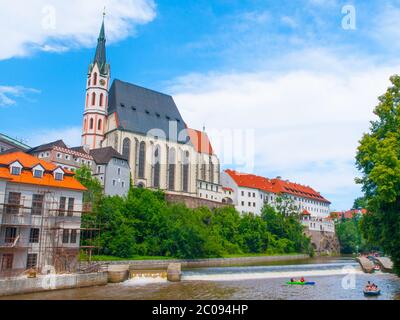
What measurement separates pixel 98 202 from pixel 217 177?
176 ft

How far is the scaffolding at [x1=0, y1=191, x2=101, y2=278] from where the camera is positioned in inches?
1308

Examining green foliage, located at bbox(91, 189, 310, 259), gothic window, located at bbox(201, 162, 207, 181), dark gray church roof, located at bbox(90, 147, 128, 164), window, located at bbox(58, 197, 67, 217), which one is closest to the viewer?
window, located at bbox(58, 197, 67, 217)

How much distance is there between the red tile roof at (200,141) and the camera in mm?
112500

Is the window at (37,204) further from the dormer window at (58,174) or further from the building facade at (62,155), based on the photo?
the building facade at (62,155)

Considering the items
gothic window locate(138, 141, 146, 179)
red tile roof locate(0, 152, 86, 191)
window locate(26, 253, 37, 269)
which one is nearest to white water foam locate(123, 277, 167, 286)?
window locate(26, 253, 37, 269)

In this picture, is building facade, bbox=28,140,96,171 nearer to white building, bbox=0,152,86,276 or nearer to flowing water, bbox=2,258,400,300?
white building, bbox=0,152,86,276

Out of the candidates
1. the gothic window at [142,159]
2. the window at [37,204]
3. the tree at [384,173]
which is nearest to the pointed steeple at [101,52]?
the gothic window at [142,159]

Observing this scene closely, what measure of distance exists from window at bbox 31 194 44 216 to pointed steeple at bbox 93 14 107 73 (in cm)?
6540

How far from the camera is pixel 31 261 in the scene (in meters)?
34.6

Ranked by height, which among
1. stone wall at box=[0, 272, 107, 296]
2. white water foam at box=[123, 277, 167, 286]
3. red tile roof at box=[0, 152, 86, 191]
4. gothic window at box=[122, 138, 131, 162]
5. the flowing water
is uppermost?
gothic window at box=[122, 138, 131, 162]

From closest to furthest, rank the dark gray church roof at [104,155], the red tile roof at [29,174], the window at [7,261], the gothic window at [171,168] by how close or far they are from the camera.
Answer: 1. the window at [7,261]
2. the red tile roof at [29,174]
3. the dark gray church roof at [104,155]
4. the gothic window at [171,168]

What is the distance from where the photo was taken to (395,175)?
83.4 feet
